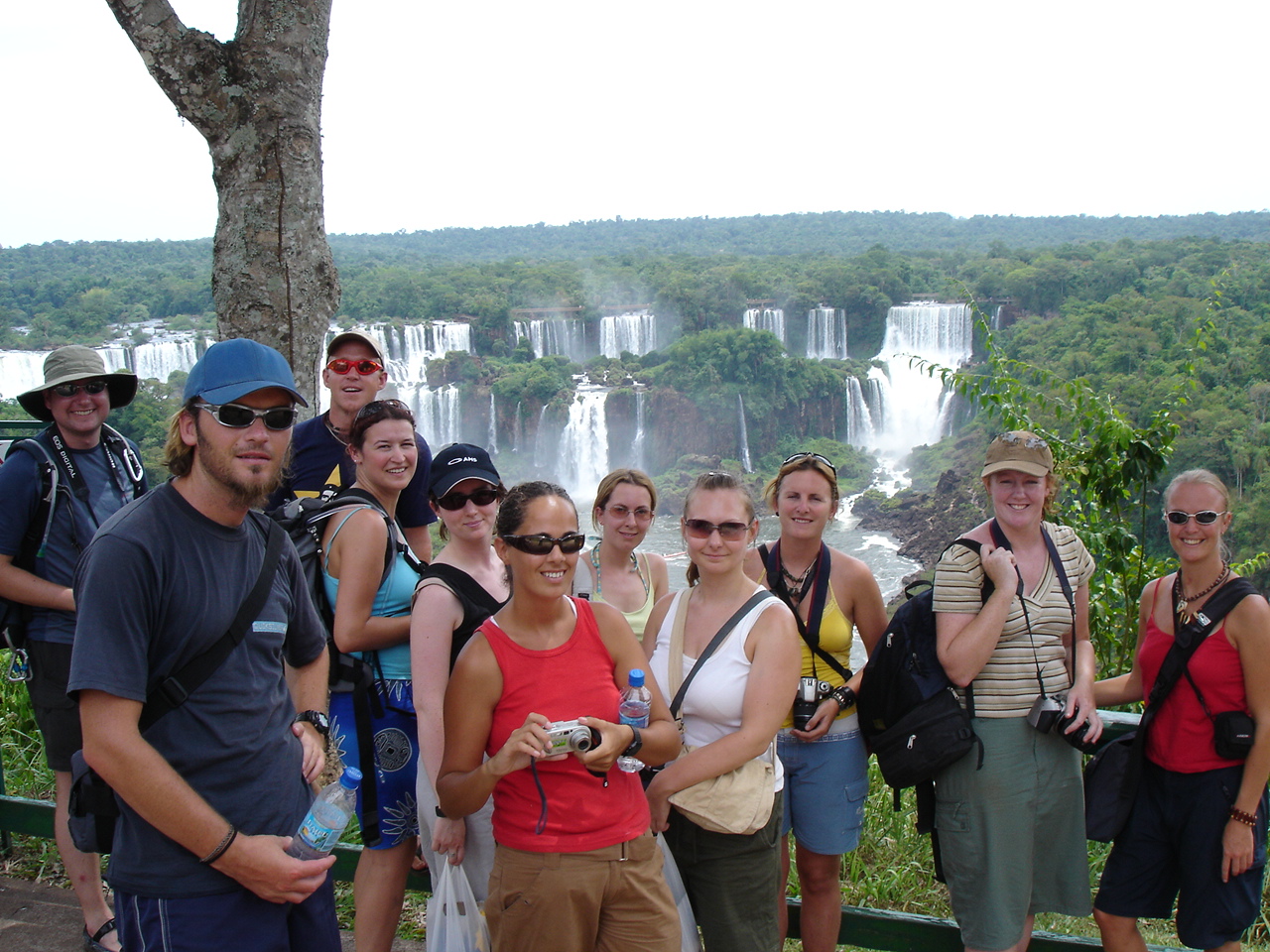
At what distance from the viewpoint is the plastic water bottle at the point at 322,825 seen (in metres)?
1.75

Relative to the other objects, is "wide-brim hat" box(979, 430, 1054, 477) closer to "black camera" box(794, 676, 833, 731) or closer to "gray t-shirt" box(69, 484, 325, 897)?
"black camera" box(794, 676, 833, 731)

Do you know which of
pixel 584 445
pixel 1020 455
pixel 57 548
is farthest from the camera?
pixel 584 445

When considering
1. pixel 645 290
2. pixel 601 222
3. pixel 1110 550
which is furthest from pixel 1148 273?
pixel 601 222

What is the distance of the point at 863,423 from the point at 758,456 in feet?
23.9

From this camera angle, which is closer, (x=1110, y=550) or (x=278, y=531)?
(x=278, y=531)

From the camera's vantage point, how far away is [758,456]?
6375 centimetres

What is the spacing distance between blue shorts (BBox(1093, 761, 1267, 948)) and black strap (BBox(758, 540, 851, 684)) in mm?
791

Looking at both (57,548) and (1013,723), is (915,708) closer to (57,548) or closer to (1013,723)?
(1013,723)

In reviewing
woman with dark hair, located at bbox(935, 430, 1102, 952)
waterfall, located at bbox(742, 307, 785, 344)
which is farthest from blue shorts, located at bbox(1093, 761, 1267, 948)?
waterfall, located at bbox(742, 307, 785, 344)

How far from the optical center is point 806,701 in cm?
248

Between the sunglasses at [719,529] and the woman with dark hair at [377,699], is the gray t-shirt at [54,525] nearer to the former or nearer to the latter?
the woman with dark hair at [377,699]

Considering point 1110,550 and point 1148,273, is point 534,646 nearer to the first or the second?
point 1110,550

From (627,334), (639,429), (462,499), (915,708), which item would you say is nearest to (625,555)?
(462,499)

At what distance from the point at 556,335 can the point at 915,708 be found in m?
69.9
